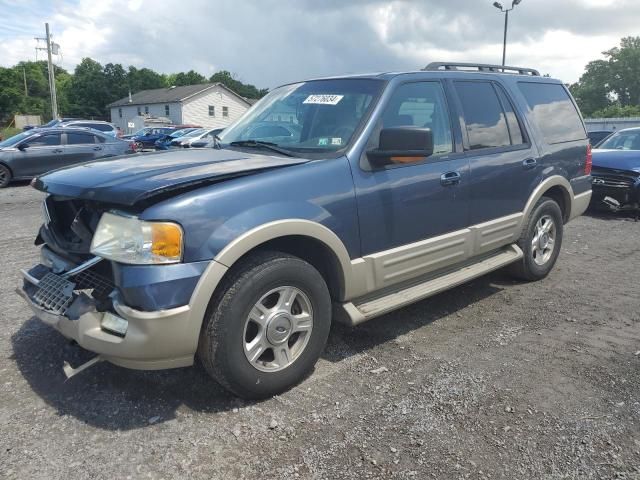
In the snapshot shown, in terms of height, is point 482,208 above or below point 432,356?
above

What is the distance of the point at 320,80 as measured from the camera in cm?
429

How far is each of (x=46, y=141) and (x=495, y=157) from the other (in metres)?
12.9

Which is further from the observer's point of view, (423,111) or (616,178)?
(616,178)

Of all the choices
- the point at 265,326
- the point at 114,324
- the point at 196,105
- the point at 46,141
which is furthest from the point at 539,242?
the point at 196,105

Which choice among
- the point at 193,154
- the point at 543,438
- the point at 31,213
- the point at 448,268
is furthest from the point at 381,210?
the point at 31,213

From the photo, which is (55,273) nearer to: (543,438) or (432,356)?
(432,356)

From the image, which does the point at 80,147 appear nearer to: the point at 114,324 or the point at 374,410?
the point at 114,324

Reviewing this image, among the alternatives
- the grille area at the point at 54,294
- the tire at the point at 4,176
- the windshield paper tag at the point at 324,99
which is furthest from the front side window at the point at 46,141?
the grille area at the point at 54,294

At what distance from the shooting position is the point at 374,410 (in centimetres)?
307

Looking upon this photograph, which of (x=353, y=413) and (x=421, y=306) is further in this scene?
Result: (x=421, y=306)

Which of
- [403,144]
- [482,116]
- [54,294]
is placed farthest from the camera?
[482,116]

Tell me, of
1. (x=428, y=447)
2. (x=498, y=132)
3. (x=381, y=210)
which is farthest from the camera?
(x=498, y=132)

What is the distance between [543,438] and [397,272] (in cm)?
142

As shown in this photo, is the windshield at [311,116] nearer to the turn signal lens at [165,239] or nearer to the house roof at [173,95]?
the turn signal lens at [165,239]
